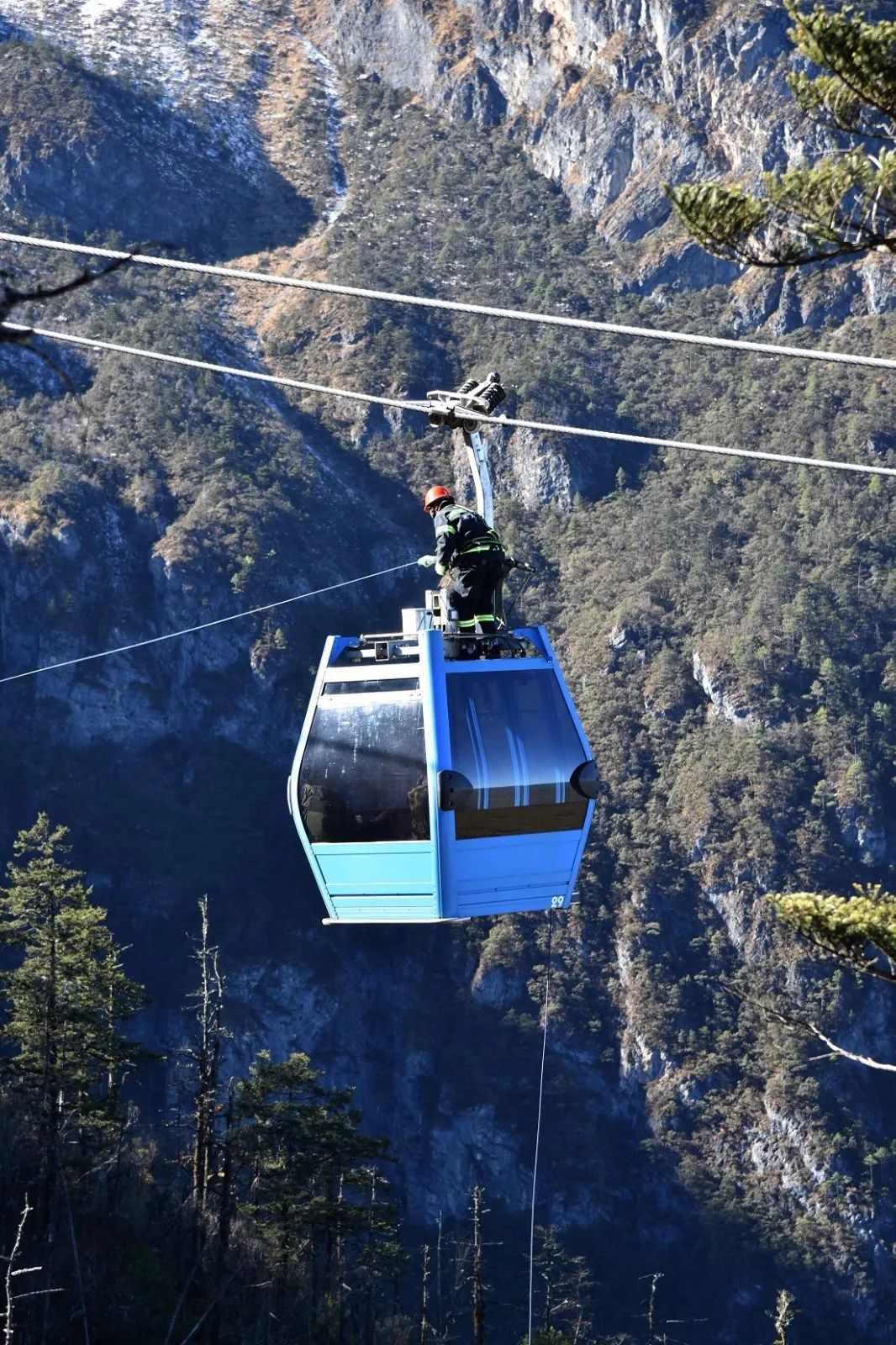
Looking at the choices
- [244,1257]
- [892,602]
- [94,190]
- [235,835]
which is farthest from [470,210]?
[244,1257]

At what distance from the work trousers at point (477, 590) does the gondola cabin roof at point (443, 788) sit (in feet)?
1.15

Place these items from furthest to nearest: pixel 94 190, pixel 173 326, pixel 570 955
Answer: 1. pixel 94 190
2. pixel 173 326
3. pixel 570 955

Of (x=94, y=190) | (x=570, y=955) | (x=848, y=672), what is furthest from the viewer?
(x=94, y=190)

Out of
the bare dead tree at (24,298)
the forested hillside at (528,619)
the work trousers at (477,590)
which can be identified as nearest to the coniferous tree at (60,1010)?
the forested hillside at (528,619)

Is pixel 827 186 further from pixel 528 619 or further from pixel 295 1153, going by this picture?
pixel 528 619

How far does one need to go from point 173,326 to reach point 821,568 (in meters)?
39.2

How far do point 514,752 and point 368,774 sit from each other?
128 centimetres

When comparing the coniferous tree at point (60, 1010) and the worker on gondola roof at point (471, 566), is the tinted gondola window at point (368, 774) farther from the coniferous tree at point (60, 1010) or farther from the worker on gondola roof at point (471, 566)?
the coniferous tree at point (60, 1010)

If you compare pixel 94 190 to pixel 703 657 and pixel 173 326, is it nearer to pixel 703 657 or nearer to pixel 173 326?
pixel 173 326

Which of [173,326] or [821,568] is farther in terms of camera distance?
[173,326]

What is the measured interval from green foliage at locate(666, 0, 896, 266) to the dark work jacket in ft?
22.0

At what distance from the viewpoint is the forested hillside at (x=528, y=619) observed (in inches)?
3622

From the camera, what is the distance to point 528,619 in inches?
4405

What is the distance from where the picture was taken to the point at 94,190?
5162 inches
